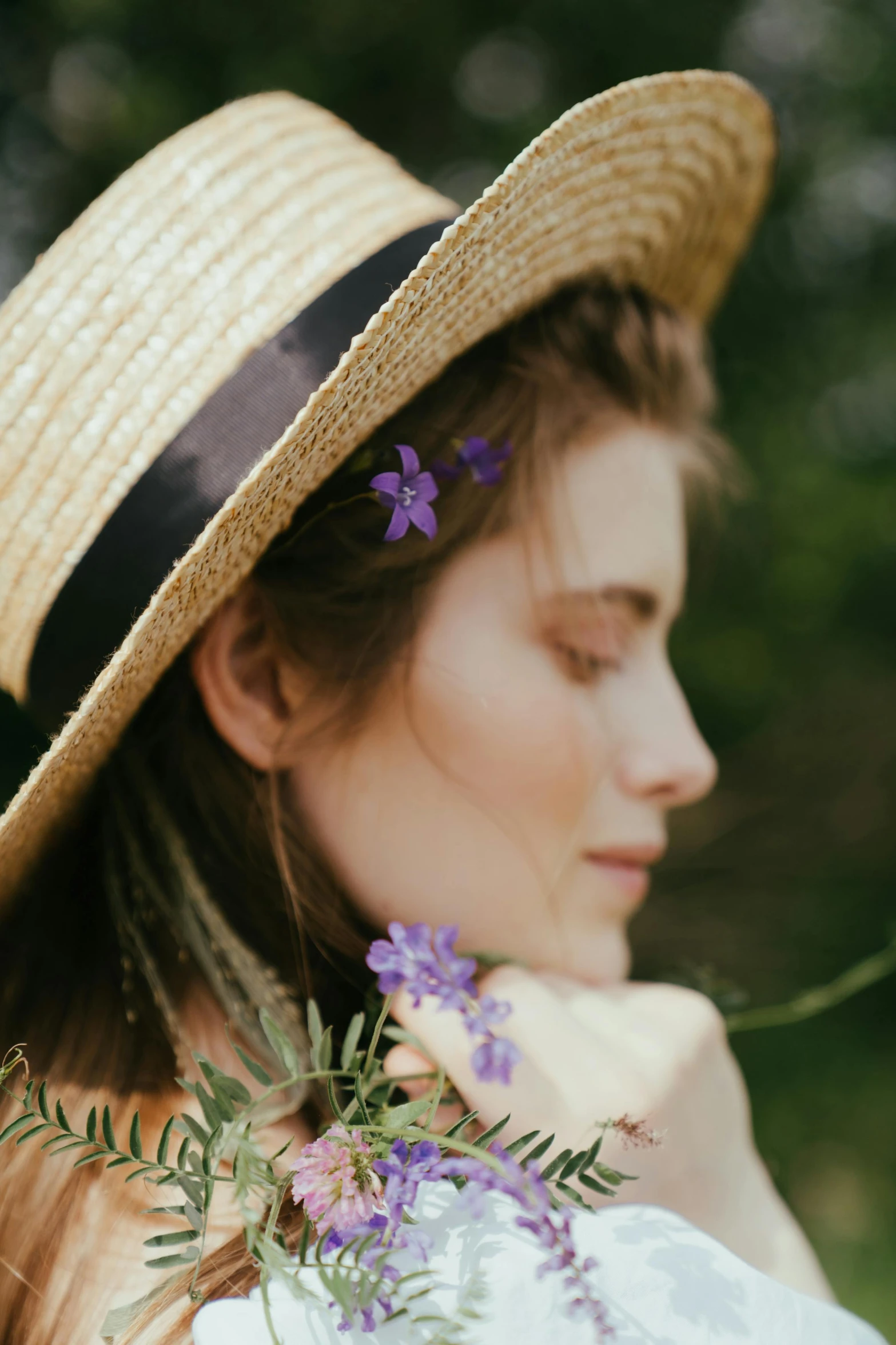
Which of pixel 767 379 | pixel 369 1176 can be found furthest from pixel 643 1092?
Answer: pixel 767 379

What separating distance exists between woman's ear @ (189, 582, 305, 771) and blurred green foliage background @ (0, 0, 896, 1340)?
0.97 metres

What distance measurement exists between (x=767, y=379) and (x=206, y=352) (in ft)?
5.50

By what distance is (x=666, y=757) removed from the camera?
99cm

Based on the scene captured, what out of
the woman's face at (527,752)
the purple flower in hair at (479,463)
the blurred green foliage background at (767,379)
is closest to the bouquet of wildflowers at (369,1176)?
the woman's face at (527,752)

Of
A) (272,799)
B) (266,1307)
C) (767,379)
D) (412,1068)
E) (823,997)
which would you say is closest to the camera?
(266,1307)

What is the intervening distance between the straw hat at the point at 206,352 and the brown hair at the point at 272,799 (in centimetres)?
5

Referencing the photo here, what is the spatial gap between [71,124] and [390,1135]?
197cm

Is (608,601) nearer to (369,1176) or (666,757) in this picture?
(666,757)

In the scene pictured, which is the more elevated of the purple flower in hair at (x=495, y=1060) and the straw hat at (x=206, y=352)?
the straw hat at (x=206, y=352)

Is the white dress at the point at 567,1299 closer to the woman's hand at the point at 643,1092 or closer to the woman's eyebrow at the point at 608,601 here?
the woman's hand at the point at 643,1092

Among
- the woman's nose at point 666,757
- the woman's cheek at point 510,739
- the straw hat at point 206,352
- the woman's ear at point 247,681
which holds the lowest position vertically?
the woman's nose at point 666,757

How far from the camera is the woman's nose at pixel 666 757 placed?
0.98 metres

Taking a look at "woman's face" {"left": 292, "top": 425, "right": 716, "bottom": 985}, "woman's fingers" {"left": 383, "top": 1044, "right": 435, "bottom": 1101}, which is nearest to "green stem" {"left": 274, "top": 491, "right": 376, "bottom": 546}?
"woman's face" {"left": 292, "top": 425, "right": 716, "bottom": 985}

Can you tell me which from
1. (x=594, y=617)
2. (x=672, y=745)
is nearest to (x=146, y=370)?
(x=594, y=617)
